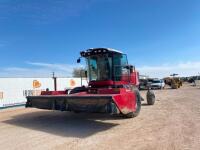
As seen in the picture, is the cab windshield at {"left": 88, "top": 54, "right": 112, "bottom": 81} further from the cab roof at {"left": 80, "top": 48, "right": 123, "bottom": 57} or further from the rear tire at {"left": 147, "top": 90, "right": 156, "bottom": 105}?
the rear tire at {"left": 147, "top": 90, "right": 156, "bottom": 105}

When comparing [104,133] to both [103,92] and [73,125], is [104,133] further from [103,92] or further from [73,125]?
[73,125]

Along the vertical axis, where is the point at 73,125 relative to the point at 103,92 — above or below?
below

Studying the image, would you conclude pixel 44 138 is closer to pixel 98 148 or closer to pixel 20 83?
pixel 98 148

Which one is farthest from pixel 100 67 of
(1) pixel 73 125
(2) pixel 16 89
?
(2) pixel 16 89

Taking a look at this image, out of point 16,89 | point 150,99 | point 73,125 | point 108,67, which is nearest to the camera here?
point 73,125

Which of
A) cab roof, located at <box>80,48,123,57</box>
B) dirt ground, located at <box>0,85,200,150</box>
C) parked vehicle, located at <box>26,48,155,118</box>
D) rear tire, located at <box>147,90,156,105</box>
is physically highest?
cab roof, located at <box>80,48,123,57</box>

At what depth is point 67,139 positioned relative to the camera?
8.07m

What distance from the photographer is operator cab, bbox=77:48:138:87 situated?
12.3m

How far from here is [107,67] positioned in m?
12.4

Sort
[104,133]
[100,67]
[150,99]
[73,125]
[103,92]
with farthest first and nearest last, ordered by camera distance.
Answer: [150,99]
[100,67]
[73,125]
[103,92]
[104,133]

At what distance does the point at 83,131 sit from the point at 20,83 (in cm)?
1129

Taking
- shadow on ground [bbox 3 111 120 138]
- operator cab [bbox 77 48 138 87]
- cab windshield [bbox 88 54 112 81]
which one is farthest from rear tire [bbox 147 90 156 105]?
shadow on ground [bbox 3 111 120 138]

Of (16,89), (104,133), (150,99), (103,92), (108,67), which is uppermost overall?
(108,67)

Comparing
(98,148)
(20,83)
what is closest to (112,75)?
(98,148)
